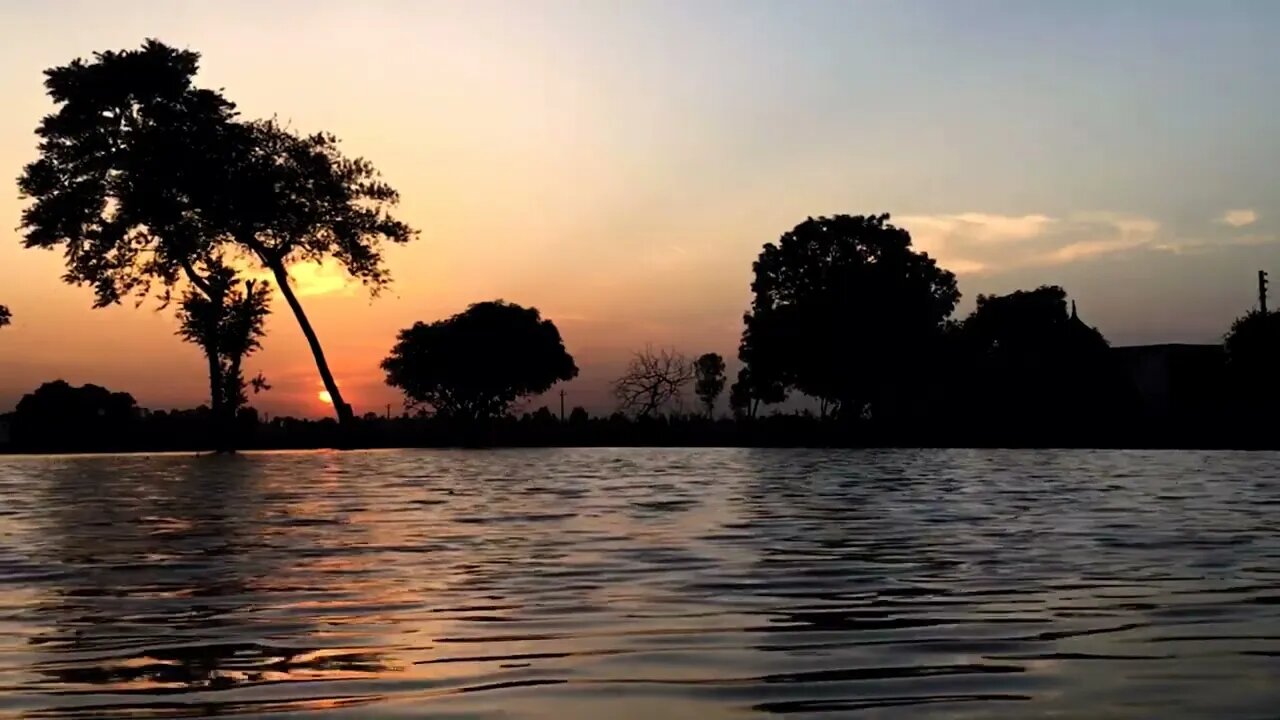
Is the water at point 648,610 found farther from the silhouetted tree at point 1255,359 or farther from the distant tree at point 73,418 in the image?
the distant tree at point 73,418

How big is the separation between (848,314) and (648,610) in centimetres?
6501

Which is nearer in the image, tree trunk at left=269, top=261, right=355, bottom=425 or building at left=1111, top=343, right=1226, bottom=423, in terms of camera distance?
tree trunk at left=269, top=261, right=355, bottom=425

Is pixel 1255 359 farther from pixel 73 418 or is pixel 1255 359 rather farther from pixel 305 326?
pixel 73 418

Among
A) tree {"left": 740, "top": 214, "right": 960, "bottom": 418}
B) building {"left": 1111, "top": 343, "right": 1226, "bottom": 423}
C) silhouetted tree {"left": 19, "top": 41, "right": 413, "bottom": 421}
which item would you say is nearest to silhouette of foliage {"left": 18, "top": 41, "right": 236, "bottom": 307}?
silhouetted tree {"left": 19, "top": 41, "right": 413, "bottom": 421}

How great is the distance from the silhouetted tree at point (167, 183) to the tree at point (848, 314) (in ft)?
84.7

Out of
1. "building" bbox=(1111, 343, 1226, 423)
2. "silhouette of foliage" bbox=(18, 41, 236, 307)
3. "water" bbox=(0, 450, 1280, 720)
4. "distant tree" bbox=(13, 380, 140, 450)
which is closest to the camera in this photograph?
"water" bbox=(0, 450, 1280, 720)

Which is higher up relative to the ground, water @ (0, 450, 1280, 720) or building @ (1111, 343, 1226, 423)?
building @ (1111, 343, 1226, 423)

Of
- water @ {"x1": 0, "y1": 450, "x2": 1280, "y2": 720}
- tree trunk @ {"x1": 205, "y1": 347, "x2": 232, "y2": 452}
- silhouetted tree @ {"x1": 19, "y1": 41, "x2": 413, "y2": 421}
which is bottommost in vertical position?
water @ {"x1": 0, "y1": 450, "x2": 1280, "y2": 720}

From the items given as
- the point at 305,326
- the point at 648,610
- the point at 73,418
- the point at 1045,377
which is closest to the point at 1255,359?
the point at 1045,377

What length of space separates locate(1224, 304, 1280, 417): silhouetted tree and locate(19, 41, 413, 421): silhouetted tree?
39.4m

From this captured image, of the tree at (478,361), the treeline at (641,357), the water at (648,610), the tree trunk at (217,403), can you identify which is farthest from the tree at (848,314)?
the water at (648,610)

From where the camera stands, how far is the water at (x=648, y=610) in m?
5.52

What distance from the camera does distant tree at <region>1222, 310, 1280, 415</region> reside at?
63.0 meters

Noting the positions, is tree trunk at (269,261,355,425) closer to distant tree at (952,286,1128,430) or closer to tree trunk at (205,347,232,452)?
tree trunk at (205,347,232,452)
